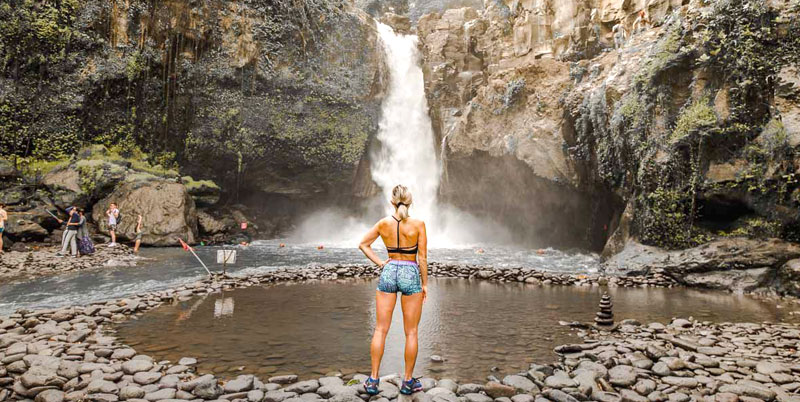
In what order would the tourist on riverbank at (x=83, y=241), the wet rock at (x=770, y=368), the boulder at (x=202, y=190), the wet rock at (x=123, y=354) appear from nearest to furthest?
the wet rock at (x=770, y=368) → the wet rock at (x=123, y=354) → the tourist on riverbank at (x=83, y=241) → the boulder at (x=202, y=190)

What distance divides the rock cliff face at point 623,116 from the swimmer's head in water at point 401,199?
11329 millimetres

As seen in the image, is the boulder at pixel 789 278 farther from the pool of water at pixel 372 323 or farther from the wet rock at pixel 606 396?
the wet rock at pixel 606 396

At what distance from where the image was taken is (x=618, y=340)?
6.12 m

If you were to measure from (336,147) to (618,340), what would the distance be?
23.9 metres

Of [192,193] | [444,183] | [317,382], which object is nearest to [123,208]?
[192,193]

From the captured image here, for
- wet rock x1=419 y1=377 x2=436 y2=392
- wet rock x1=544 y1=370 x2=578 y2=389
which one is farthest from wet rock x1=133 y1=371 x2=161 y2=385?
wet rock x1=544 y1=370 x2=578 y2=389

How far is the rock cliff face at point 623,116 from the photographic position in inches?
447

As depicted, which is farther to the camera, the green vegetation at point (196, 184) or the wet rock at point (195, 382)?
the green vegetation at point (196, 184)

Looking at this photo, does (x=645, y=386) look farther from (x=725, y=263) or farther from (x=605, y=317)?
(x=725, y=263)

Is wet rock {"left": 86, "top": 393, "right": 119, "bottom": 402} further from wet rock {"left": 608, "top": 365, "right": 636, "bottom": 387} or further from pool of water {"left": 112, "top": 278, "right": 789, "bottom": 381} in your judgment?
wet rock {"left": 608, "top": 365, "right": 636, "bottom": 387}

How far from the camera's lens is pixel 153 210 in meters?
20.2

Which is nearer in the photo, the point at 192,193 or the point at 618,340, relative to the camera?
the point at 618,340

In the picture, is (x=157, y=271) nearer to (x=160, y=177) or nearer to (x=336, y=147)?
(x=160, y=177)

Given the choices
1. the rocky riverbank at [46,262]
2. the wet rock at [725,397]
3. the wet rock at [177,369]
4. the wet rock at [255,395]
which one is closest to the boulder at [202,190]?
the rocky riverbank at [46,262]
